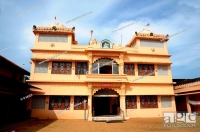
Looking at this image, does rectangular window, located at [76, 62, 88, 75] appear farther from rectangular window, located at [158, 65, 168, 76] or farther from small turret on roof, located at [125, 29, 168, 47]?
rectangular window, located at [158, 65, 168, 76]

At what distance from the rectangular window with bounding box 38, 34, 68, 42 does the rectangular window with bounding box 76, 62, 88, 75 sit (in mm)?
3120

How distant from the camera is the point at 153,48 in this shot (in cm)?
→ 1664

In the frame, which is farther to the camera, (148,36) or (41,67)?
(148,36)

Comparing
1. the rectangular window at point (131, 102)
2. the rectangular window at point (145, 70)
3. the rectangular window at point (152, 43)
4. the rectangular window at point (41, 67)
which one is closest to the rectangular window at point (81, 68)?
the rectangular window at point (41, 67)

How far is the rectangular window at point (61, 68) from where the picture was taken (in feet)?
47.8

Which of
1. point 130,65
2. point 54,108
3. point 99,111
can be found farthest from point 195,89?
point 54,108

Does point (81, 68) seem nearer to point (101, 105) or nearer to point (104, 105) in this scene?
point (101, 105)

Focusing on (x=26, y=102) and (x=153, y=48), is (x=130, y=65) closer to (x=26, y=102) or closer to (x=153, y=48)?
(x=153, y=48)

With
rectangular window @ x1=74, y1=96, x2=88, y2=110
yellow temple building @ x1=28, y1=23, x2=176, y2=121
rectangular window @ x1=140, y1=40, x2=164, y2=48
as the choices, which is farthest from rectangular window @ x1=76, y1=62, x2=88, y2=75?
rectangular window @ x1=140, y1=40, x2=164, y2=48

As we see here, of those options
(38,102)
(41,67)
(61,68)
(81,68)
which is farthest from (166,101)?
(41,67)

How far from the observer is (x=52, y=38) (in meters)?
15.4

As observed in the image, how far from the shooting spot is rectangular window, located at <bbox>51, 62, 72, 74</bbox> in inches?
573

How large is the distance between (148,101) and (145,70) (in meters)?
3.32

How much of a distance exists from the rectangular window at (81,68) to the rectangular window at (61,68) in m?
0.74
